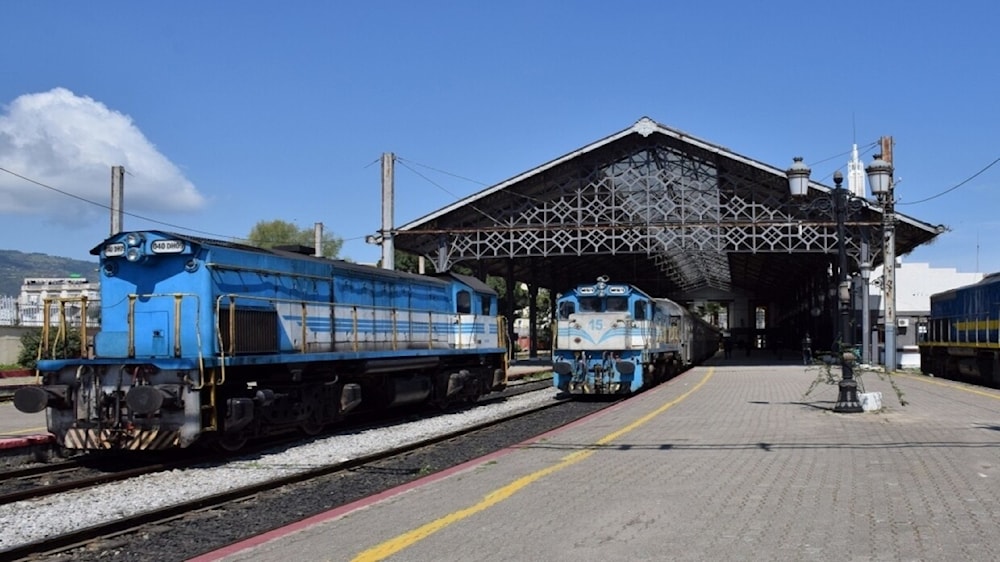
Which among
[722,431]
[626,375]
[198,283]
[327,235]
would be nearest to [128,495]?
[198,283]

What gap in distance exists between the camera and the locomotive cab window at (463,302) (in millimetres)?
19609

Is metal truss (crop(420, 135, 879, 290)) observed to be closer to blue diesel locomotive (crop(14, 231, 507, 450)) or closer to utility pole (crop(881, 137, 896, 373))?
utility pole (crop(881, 137, 896, 373))

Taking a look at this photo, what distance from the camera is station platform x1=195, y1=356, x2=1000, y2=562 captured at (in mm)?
5883

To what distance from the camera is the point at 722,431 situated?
12922 mm

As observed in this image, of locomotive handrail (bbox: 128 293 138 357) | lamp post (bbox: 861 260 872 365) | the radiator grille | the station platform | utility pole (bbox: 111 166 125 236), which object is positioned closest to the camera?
the station platform

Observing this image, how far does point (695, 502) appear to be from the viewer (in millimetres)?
7348

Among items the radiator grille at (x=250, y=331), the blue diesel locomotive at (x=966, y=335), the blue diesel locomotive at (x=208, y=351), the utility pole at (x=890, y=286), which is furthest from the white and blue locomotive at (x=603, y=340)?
the utility pole at (x=890, y=286)

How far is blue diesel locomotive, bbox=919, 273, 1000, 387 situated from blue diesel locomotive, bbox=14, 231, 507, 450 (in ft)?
56.9

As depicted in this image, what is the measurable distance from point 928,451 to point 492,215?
86.3ft

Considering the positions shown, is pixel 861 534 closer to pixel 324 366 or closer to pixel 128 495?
pixel 128 495

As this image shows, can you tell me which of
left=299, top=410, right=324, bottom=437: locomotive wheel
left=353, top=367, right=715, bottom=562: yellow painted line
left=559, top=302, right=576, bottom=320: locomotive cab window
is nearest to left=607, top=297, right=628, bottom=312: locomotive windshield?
left=559, top=302, right=576, bottom=320: locomotive cab window

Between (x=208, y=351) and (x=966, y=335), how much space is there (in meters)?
23.2

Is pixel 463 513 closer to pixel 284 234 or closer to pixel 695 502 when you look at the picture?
pixel 695 502

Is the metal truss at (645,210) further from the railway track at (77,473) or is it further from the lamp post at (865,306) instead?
→ the railway track at (77,473)
